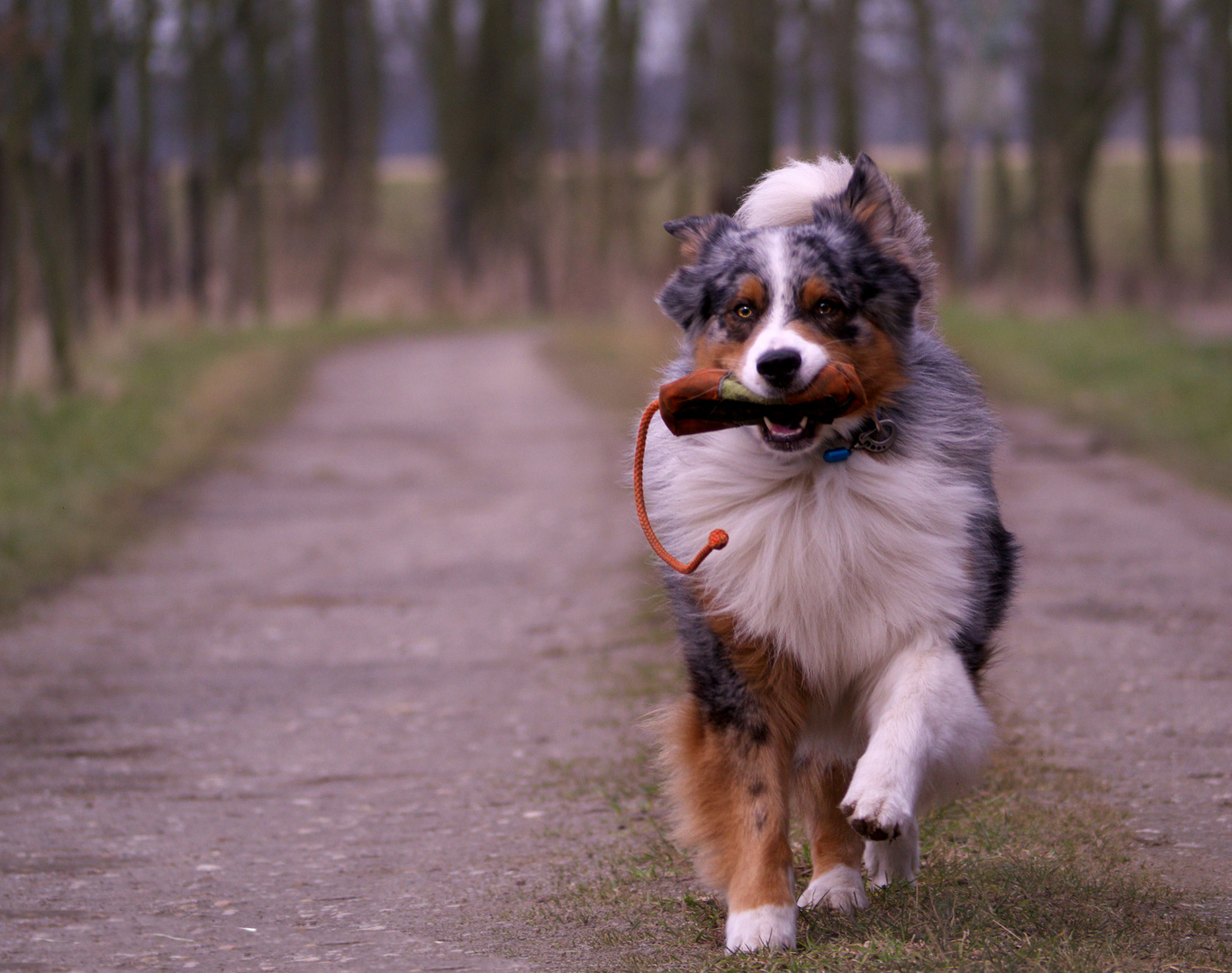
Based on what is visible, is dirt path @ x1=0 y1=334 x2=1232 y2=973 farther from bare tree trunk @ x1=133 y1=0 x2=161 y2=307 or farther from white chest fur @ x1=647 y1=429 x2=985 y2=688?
bare tree trunk @ x1=133 y1=0 x2=161 y2=307

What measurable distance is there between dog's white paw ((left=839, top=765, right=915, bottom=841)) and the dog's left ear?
4.82ft

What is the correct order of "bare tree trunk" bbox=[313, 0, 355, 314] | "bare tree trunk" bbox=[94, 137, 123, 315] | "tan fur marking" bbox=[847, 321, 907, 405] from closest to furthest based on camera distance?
"tan fur marking" bbox=[847, 321, 907, 405]
"bare tree trunk" bbox=[94, 137, 123, 315]
"bare tree trunk" bbox=[313, 0, 355, 314]

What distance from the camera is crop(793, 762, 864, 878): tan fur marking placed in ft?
13.3

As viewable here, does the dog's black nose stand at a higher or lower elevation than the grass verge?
higher

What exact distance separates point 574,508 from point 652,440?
6916 millimetres

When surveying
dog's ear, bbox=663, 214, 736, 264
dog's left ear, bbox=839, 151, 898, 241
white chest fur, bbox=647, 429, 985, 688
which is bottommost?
white chest fur, bbox=647, 429, 985, 688

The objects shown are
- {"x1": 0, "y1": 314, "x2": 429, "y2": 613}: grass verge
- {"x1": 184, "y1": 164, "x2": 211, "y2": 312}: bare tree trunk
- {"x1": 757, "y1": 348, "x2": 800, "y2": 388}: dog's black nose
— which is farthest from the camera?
{"x1": 184, "y1": 164, "x2": 211, "y2": 312}: bare tree trunk

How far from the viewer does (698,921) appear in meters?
3.92

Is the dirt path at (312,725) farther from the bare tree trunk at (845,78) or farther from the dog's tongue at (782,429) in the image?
the bare tree trunk at (845,78)

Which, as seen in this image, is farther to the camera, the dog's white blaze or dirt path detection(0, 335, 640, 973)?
dirt path detection(0, 335, 640, 973)

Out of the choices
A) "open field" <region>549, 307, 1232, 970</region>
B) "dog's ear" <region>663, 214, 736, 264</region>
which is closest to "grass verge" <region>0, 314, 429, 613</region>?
"open field" <region>549, 307, 1232, 970</region>

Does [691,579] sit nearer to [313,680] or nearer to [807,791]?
[807,791]

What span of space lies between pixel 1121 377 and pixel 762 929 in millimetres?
13878

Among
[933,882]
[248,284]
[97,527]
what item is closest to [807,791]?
[933,882]
